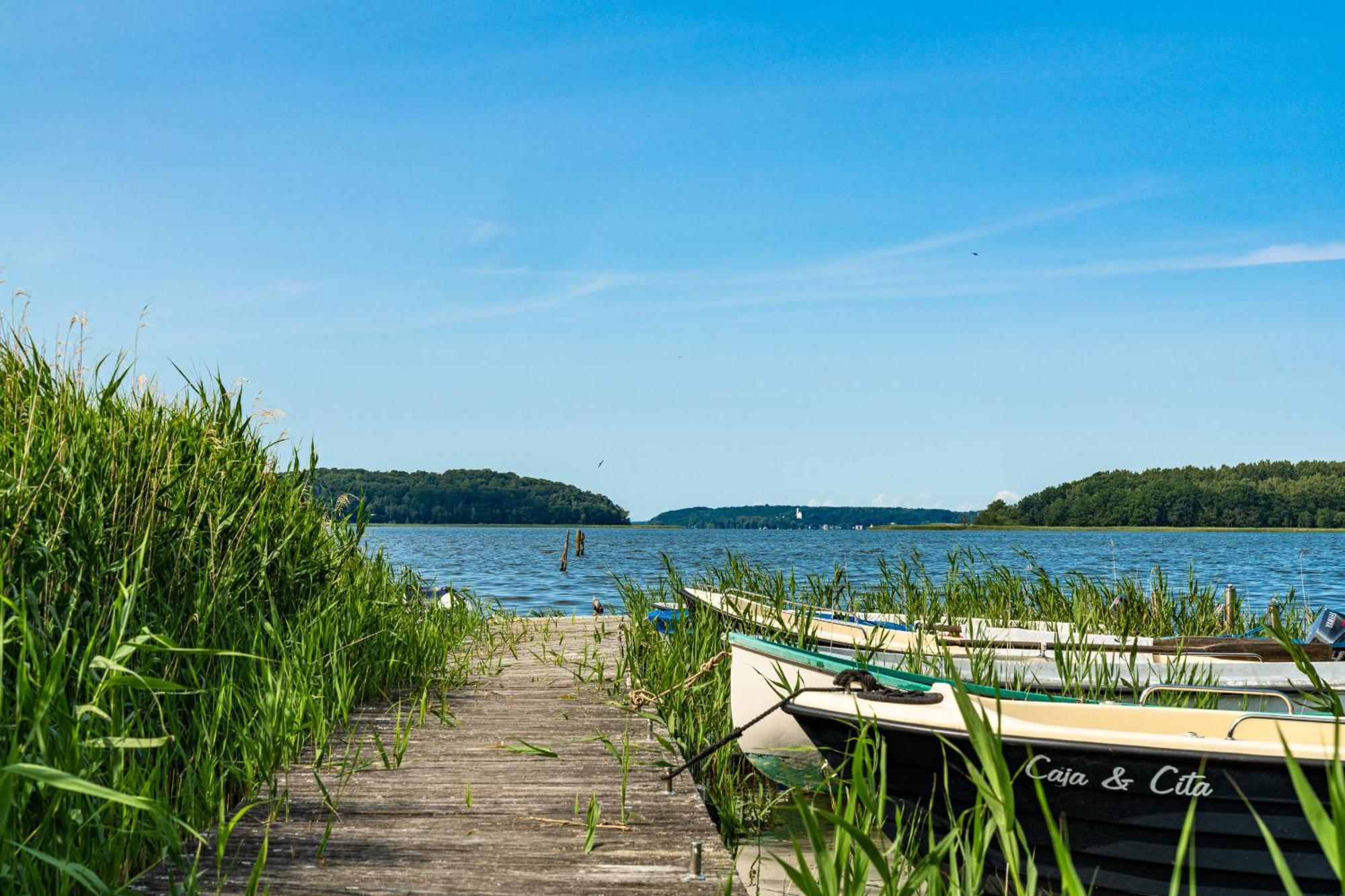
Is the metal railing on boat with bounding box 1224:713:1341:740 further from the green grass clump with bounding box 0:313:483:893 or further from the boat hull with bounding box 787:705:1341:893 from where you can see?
the green grass clump with bounding box 0:313:483:893

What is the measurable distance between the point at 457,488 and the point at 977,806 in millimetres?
81743

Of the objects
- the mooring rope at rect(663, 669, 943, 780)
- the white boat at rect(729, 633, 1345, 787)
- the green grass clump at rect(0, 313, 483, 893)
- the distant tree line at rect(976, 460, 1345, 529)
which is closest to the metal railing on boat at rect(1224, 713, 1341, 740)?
the white boat at rect(729, 633, 1345, 787)

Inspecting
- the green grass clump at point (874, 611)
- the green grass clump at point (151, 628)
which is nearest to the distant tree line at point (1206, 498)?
the green grass clump at point (874, 611)

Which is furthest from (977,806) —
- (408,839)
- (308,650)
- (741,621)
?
(741,621)

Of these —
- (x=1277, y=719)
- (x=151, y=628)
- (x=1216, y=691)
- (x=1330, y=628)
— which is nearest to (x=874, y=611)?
(x=1330, y=628)

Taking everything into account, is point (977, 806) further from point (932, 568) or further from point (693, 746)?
point (932, 568)

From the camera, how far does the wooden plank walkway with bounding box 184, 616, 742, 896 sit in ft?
11.4

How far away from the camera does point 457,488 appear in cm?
8238

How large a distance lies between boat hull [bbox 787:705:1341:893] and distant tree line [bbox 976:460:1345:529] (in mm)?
78969

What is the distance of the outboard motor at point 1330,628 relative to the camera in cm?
881

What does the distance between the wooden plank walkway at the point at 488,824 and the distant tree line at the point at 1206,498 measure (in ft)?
263

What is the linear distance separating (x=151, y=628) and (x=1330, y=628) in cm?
965

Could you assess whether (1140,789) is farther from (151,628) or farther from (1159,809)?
(151,628)

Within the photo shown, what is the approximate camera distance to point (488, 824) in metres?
4.08
